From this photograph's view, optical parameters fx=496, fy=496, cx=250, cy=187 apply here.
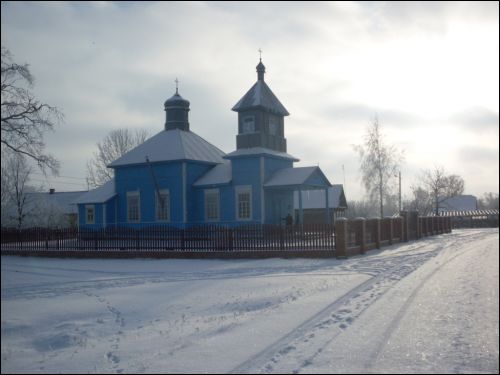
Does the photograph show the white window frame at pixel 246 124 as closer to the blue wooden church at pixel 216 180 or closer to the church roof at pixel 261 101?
the blue wooden church at pixel 216 180

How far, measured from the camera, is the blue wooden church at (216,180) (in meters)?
30.2

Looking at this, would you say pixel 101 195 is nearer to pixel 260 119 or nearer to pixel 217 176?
pixel 217 176

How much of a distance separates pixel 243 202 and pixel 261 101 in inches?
260

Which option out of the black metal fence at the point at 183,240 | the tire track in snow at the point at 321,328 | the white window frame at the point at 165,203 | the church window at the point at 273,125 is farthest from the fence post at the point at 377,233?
the white window frame at the point at 165,203

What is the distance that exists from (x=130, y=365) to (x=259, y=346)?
5.74 feet

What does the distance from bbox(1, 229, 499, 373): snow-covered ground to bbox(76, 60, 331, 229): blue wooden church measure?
53.2 feet

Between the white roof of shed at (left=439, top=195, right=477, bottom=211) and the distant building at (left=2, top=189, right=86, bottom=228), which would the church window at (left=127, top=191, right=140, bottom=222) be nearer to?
the distant building at (left=2, top=189, right=86, bottom=228)

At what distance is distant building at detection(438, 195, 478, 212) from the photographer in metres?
41.7

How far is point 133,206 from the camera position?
1336 inches

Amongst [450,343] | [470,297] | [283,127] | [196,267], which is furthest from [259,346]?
[283,127]

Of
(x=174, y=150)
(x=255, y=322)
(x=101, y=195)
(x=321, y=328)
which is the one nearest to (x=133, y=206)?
(x=101, y=195)

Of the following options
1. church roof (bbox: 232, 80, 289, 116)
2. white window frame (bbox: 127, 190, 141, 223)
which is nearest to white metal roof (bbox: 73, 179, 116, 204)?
white window frame (bbox: 127, 190, 141, 223)

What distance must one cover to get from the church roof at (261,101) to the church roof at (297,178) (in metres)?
4.36

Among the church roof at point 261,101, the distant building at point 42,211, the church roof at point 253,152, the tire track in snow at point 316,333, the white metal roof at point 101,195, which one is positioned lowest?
the tire track in snow at point 316,333
